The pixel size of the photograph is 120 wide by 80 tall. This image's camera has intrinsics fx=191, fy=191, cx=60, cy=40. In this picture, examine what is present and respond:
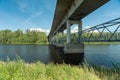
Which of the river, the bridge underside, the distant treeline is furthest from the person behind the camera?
the distant treeline

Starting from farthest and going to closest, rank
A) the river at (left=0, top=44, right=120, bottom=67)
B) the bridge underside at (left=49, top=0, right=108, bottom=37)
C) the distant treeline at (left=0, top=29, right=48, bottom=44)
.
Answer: the distant treeline at (left=0, top=29, right=48, bottom=44) → the river at (left=0, top=44, right=120, bottom=67) → the bridge underside at (left=49, top=0, right=108, bottom=37)

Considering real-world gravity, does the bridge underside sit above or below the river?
above

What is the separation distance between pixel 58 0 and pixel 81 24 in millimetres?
14609

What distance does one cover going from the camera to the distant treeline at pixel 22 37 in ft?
500

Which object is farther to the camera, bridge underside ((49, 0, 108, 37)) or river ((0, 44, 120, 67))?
river ((0, 44, 120, 67))

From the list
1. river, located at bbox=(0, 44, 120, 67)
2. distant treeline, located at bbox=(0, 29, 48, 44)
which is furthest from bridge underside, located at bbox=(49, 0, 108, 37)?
distant treeline, located at bbox=(0, 29, 48, 44)

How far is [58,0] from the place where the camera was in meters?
28.3

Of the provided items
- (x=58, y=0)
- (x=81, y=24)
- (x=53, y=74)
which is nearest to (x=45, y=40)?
(x=81, y=24)

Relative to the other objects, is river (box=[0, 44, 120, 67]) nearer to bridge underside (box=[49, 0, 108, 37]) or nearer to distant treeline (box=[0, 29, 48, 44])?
bridge underside (box=[49, 0, 108, 37])

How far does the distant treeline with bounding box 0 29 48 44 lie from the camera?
15250cm

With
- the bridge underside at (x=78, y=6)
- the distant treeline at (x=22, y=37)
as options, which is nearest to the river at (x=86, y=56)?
the bridge underside at (x=78, y=6)

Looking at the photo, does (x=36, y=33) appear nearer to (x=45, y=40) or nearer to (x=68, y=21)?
(x=45, y=40)

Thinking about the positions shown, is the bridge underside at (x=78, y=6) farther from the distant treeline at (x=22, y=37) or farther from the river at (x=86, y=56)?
the distant treeline at (x=22, y=37)

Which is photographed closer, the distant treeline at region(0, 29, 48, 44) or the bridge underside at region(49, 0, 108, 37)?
the bridge underside at region(49, 0, 108, 37)
